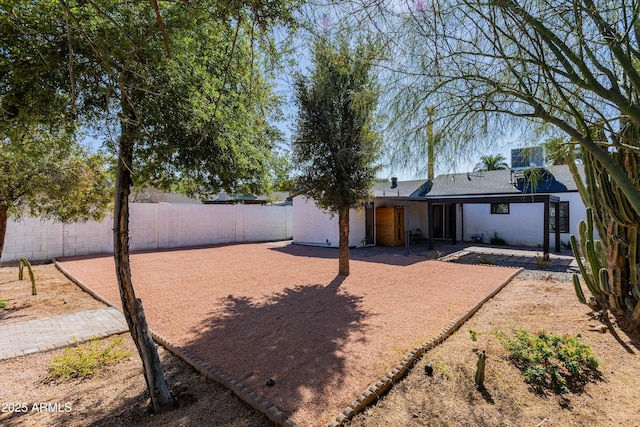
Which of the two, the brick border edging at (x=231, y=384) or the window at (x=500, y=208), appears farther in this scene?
the window at (x=500, y=208)

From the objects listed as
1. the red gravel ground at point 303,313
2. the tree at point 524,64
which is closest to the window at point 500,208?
the red gravel ground at point 303,313

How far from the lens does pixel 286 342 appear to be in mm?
4547

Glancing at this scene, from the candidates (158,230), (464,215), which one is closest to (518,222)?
(464,215)

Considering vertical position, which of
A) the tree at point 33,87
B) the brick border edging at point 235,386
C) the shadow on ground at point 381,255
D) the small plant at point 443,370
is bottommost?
the small plant at point 443,370

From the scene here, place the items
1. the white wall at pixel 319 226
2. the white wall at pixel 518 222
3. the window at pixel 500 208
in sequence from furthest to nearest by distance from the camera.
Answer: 1. the window at pixel 500 208
2. the white wall at pixel 319 226
3. the white wall at pixel 518 222

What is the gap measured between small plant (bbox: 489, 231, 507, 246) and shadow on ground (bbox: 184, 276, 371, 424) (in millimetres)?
12707

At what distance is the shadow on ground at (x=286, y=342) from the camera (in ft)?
11.1

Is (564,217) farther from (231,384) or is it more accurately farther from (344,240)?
(231,384)

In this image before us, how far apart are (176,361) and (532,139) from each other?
563cm

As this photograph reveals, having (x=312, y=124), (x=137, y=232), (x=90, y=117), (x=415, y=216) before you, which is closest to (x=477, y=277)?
(x=312, y=124)

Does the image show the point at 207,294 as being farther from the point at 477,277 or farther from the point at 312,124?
the point at 477,277

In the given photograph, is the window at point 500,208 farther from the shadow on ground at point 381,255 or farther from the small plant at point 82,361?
the small plant at point 82,361

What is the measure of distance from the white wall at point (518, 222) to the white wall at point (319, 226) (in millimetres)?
6497

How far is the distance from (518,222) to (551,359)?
14118mm
